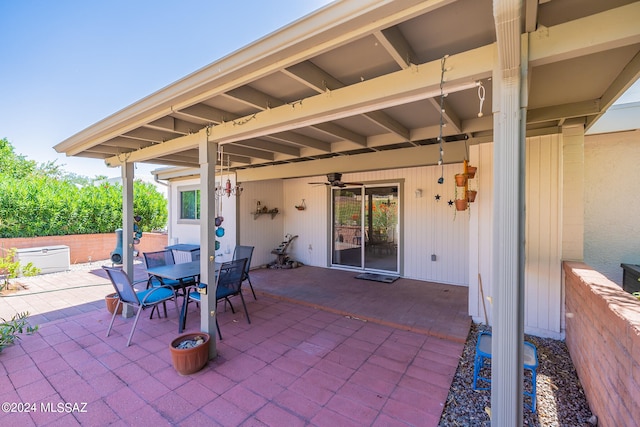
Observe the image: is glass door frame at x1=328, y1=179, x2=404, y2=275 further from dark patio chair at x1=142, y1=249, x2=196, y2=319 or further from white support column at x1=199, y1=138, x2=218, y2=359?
white support column at x1=199, y1=138, x2=218, y2=359

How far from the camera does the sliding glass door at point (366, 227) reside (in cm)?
612

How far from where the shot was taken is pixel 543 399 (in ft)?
7.28

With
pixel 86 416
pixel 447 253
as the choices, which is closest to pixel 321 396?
pixel 86 416

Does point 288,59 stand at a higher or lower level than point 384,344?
higher

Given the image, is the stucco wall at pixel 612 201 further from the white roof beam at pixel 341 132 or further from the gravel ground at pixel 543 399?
the white roof beam at pixel 341 132

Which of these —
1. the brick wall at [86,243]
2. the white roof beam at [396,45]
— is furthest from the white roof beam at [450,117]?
the brick wall at [86,243]

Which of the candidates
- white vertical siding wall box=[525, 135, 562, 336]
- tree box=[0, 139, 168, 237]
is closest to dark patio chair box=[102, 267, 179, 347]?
white vertical siding wall box=[525, 135, 562, 336]

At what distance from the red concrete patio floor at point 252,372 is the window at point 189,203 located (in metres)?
4.00

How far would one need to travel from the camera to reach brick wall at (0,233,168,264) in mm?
7075

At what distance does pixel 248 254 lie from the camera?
529 centimetres

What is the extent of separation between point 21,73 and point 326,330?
9114mm

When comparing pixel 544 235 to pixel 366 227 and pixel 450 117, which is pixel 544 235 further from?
pixel 366 227

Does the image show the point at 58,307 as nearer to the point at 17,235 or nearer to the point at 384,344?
the point at 17,235

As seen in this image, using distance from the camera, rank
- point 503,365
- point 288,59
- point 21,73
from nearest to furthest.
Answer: point 503,365
point 288,59
point 21,73
